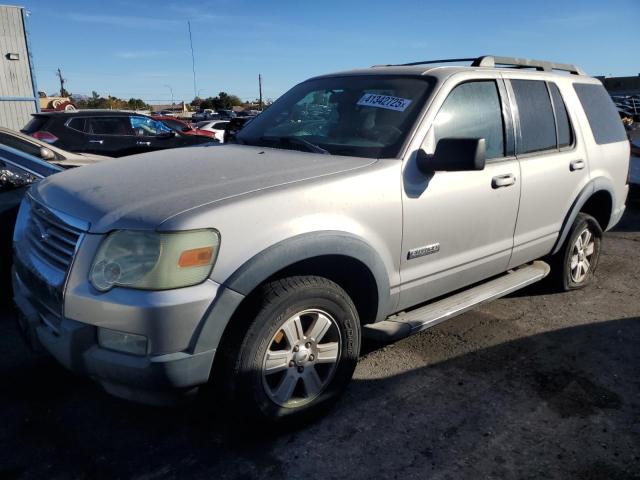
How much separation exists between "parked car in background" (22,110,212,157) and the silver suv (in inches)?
262

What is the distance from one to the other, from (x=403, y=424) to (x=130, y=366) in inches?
56.3

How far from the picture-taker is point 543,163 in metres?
3.73

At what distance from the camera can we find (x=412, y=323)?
118 inches

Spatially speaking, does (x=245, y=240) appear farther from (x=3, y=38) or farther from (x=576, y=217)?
(x=3, y=38)

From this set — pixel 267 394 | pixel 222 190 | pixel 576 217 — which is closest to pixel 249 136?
pixel 222 190

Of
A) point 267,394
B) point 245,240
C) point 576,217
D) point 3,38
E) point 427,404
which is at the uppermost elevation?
point 3,38

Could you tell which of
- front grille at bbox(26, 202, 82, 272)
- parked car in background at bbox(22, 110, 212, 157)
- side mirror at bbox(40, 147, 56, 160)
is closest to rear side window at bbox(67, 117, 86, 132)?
parked car in background at bbox(22, 110, 212, 157)

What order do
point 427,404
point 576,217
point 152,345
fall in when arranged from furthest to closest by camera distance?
point 576,217, point 427,404, point 152,345

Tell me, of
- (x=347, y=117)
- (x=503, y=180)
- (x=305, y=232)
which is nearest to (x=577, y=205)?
(x=503, y=180)

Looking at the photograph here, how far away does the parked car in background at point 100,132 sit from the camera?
9156 mm

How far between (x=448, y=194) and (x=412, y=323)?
77 cm

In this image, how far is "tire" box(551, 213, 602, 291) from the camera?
4.31m

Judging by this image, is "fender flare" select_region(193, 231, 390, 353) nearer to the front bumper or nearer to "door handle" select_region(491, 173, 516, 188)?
the front bumper

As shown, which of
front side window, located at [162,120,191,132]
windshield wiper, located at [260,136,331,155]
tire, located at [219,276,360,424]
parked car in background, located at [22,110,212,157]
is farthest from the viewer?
front side window, located at [162,120,191,132]
